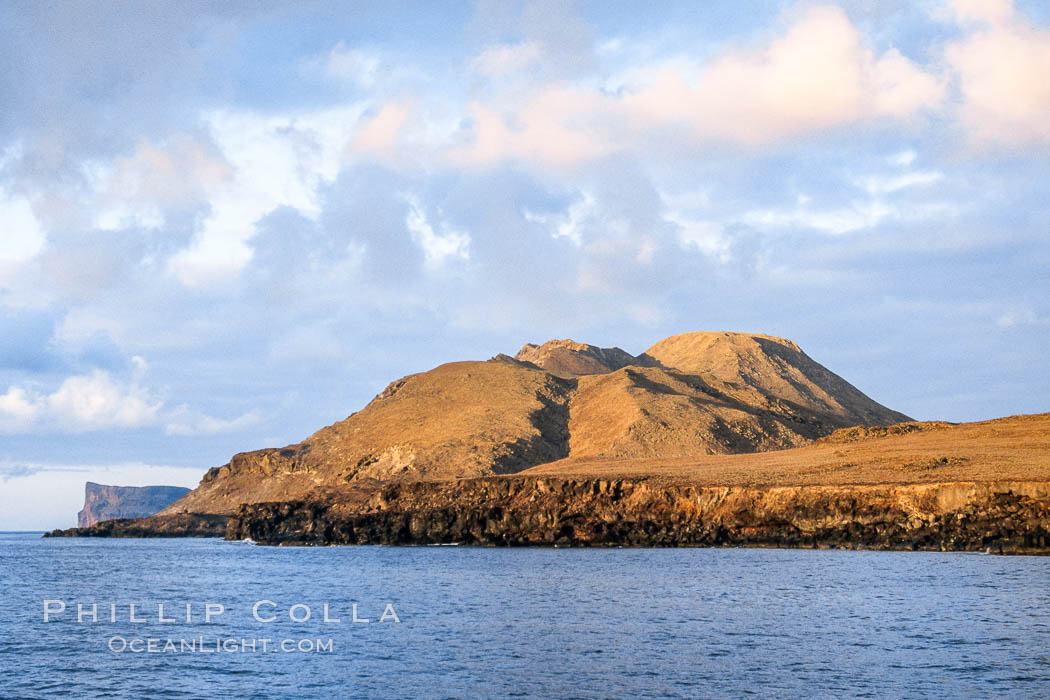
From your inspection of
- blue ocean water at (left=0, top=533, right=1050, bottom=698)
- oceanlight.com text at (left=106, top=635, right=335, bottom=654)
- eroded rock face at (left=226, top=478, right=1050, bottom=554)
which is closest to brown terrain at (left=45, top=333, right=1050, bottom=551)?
eroded rock face at (left=226, top=478, right=1050, bottom=554)

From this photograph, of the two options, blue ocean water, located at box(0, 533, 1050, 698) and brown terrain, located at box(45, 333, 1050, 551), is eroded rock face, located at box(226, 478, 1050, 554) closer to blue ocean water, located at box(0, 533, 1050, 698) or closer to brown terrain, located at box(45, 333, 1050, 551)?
brown terrain, located at box(45, 333, 1050, 551)

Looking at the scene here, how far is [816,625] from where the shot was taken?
4769 centimetres

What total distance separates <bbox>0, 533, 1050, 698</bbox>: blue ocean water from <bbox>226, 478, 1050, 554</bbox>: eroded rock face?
18.6 metres

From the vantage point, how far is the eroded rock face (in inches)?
3959

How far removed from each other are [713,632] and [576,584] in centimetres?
2589

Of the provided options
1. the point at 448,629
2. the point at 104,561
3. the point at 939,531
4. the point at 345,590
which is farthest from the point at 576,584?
the point at 104,561

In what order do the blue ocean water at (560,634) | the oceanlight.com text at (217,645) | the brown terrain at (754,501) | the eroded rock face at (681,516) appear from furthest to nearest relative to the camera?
1. the brown terrain at (754,501)
2. the eroded rock face at (681,516)
3. the oceanlight.com text at (217,645)
4. the blue ocean water at (560,634)

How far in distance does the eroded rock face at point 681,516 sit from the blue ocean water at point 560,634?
1856 cm

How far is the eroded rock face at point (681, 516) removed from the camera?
330 ft

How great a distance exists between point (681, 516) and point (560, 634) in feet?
266

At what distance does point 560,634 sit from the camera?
46.3 m

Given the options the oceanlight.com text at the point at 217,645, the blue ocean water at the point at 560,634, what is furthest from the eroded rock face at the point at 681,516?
the oceanlight.com text at the point at 217,645

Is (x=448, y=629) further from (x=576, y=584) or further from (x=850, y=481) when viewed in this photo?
(x=850, y=481)

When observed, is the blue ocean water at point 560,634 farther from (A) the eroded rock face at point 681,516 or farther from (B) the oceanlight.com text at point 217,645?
(A) the eroded rock face at point 681,516
